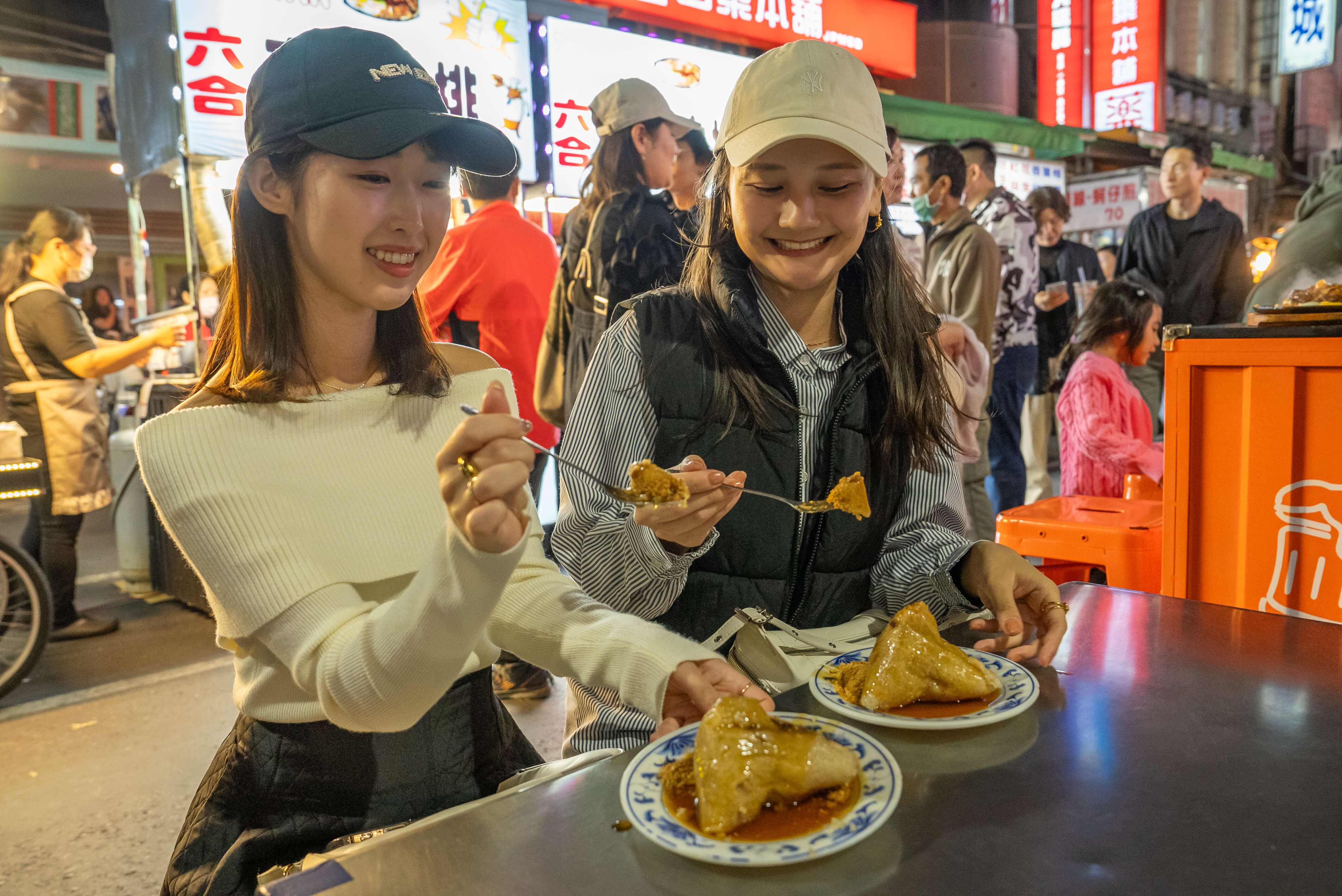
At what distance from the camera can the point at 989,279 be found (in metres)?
4.91

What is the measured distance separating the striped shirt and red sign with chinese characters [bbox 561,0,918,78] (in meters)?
5.48

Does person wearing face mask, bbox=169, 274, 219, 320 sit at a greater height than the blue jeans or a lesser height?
greater

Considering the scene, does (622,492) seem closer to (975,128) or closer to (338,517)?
(338,517)

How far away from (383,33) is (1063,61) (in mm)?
9807

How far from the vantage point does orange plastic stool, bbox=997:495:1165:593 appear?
3.14 metres

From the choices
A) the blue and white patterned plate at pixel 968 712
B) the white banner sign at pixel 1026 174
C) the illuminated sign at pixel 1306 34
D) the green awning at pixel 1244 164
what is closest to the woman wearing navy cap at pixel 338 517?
the blue and white patterned plate at pixel 968 712

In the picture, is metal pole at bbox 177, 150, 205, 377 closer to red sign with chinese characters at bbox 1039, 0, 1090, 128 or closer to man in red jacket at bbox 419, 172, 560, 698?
man in red jacket at bbox 419, 172, 560, 698

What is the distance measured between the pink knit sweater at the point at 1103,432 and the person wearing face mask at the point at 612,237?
2.24 m

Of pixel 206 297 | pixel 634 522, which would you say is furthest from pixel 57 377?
pixel 634 522

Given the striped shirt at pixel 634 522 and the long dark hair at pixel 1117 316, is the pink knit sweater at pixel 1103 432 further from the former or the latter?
the striped shirt at pixel 634 522

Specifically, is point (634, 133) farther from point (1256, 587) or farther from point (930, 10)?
point (930, 10)

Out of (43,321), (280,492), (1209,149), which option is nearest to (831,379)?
(280,492)

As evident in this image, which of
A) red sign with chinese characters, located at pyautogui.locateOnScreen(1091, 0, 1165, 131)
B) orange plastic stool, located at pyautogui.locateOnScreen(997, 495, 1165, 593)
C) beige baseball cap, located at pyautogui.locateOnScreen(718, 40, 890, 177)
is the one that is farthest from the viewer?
red sign with chinese characters, located at pyautogui.locateOnScreen(1091, 0, 1165, 131)

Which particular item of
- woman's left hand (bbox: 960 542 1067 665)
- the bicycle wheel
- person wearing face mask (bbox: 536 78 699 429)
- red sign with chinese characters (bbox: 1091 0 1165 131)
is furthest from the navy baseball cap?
red sign with chinese characters (bbox: 1091 0 1165 131)
